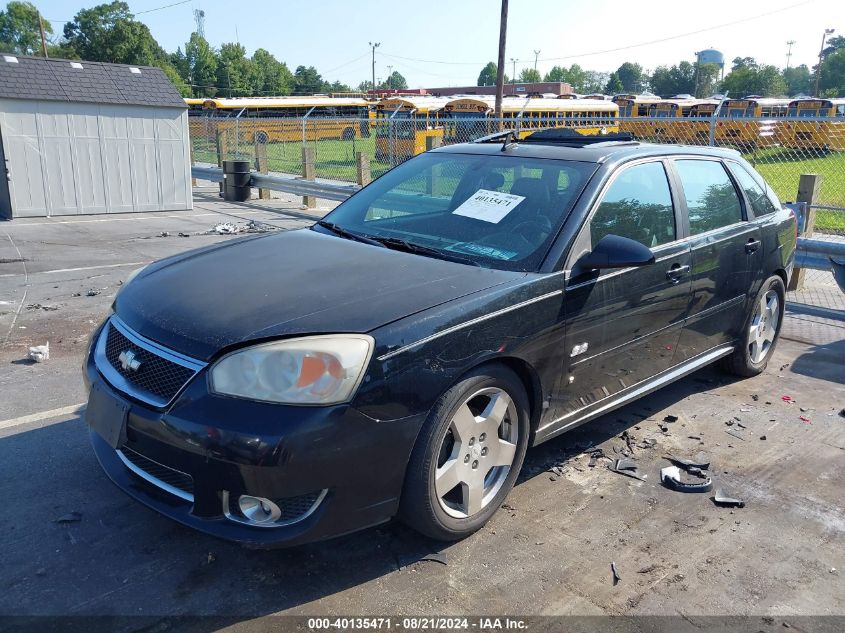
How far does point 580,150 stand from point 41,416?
3697 mm

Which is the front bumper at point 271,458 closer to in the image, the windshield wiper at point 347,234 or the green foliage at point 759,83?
the windshield wiper at point 347,234

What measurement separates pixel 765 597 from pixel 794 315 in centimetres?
532

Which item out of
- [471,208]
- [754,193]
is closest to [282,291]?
[471,208]

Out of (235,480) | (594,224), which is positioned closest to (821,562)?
(594,224)

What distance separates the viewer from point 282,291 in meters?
3.18

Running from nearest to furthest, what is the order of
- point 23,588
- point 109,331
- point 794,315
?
point 23,588
point 109,331
point 794,315

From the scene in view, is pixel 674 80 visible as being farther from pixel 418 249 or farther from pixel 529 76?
pixel 418 249

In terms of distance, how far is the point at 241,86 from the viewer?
8781 centimetres

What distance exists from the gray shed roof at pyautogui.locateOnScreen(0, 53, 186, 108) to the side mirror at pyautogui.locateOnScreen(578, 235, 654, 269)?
13.2m

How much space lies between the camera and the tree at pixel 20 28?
97.2 metres

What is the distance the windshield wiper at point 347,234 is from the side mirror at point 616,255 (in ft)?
3.67

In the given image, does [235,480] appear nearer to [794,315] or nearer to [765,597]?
[765,597]

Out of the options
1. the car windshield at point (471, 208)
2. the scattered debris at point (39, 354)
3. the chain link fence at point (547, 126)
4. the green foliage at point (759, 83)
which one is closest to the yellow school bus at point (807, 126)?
the chain link fence at point (547, 126)

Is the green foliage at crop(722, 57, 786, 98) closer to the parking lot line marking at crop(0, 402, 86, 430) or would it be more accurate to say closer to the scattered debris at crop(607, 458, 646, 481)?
the scattered debris at crop(607, 458, 646, 481)
